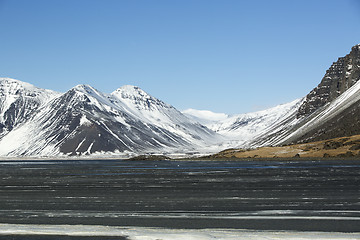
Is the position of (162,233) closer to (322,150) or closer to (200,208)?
(200,208)

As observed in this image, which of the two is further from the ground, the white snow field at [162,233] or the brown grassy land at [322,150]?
the white snow field at [162,233]

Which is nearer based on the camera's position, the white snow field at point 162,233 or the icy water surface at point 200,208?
the white snow field at point 162,233

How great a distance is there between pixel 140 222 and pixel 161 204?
8.99 m

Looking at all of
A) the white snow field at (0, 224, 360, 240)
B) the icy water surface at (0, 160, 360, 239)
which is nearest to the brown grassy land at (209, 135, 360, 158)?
the icy water surface at (0, 160, 360, 239)

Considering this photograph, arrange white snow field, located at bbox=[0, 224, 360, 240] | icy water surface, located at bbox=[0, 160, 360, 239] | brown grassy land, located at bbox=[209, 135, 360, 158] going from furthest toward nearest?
brown grassy land, located at bbox=[209, 135, 360, 158]
icy water surface, located at bbox=[0, 160, 360, 239]
white snow field, located at bbox=[0, 224, 360, 240]

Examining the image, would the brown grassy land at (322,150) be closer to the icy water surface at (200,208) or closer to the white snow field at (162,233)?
the icy water surface at (200,208)

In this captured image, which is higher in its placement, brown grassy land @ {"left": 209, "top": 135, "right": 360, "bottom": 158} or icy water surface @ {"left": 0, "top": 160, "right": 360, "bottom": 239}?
icy water surface @ {"left": 0, "top": 160, "right": 360, "bottom": 239}

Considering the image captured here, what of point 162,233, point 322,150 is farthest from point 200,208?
point 322,150

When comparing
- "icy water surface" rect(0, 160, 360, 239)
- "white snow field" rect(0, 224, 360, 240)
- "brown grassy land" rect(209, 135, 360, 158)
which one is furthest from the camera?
"brown grassy land" rect(209, 135, 360, 158)

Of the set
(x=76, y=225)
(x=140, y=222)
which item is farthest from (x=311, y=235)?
(x=76, y=225)

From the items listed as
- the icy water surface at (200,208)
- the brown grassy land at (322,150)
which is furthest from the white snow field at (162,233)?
the brown grassy land at (322,150)

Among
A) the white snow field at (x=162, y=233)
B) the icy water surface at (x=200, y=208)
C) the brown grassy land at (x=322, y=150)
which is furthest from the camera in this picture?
the brown grassy land at (x=322, y=150)

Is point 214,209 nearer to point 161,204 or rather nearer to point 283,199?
point 161,204

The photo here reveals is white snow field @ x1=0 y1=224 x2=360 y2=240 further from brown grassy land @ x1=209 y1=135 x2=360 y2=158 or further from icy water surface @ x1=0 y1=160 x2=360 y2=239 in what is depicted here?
brown grassy land @ x1=209 y1=135 x2=360 y2=158
